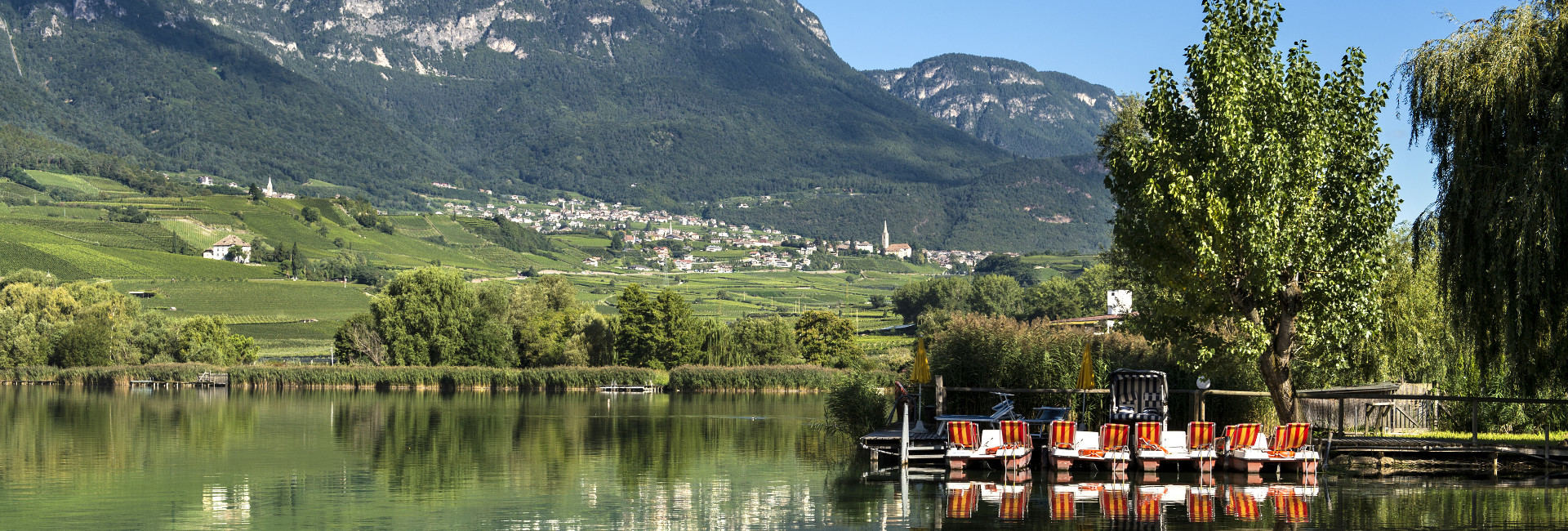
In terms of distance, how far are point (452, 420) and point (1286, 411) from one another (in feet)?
99.9

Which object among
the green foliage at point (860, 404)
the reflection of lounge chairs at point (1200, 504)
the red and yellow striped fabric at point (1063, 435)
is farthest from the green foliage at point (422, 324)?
the reflection of lounge chairs at point (1200, 504)

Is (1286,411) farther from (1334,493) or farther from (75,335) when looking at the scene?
(75,335)

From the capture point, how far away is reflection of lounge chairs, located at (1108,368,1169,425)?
29.4 meters

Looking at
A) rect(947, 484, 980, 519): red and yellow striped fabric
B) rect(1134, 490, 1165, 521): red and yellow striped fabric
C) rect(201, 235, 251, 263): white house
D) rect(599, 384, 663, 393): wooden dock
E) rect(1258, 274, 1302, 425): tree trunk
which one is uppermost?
rect(201, 235, 251, 263): white house

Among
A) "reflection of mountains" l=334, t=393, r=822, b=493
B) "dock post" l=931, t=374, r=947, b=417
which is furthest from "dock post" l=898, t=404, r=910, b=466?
"reflection of mountains" l=334, t=393, r=822, b=493

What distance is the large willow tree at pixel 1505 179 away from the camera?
2198 centimetres

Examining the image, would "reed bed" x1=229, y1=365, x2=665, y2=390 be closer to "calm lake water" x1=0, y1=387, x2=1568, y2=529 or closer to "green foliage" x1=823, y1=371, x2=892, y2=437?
"calm lake water" x1=0, y1=387, x2=1568, y2=529

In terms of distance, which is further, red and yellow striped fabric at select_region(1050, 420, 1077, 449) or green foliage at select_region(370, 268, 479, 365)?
green foliage at select_region(370, 268, 479, 365)

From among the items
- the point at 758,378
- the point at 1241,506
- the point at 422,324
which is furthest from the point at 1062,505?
the point at 422,324

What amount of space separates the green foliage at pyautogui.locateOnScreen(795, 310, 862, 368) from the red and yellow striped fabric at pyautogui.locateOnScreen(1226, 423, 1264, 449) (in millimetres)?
66448

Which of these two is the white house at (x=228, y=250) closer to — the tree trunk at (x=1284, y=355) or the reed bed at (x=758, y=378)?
the reed bed at (x=758, y=378)

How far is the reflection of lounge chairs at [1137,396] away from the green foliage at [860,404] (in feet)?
23.3

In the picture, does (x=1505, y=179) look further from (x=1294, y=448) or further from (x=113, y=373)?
(x=113, y=373)

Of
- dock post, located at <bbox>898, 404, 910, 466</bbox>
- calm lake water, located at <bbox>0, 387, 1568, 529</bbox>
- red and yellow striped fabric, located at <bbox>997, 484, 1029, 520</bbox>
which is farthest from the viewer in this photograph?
dock post, located at <bbox>898, 404, 910, 466</bbox>
